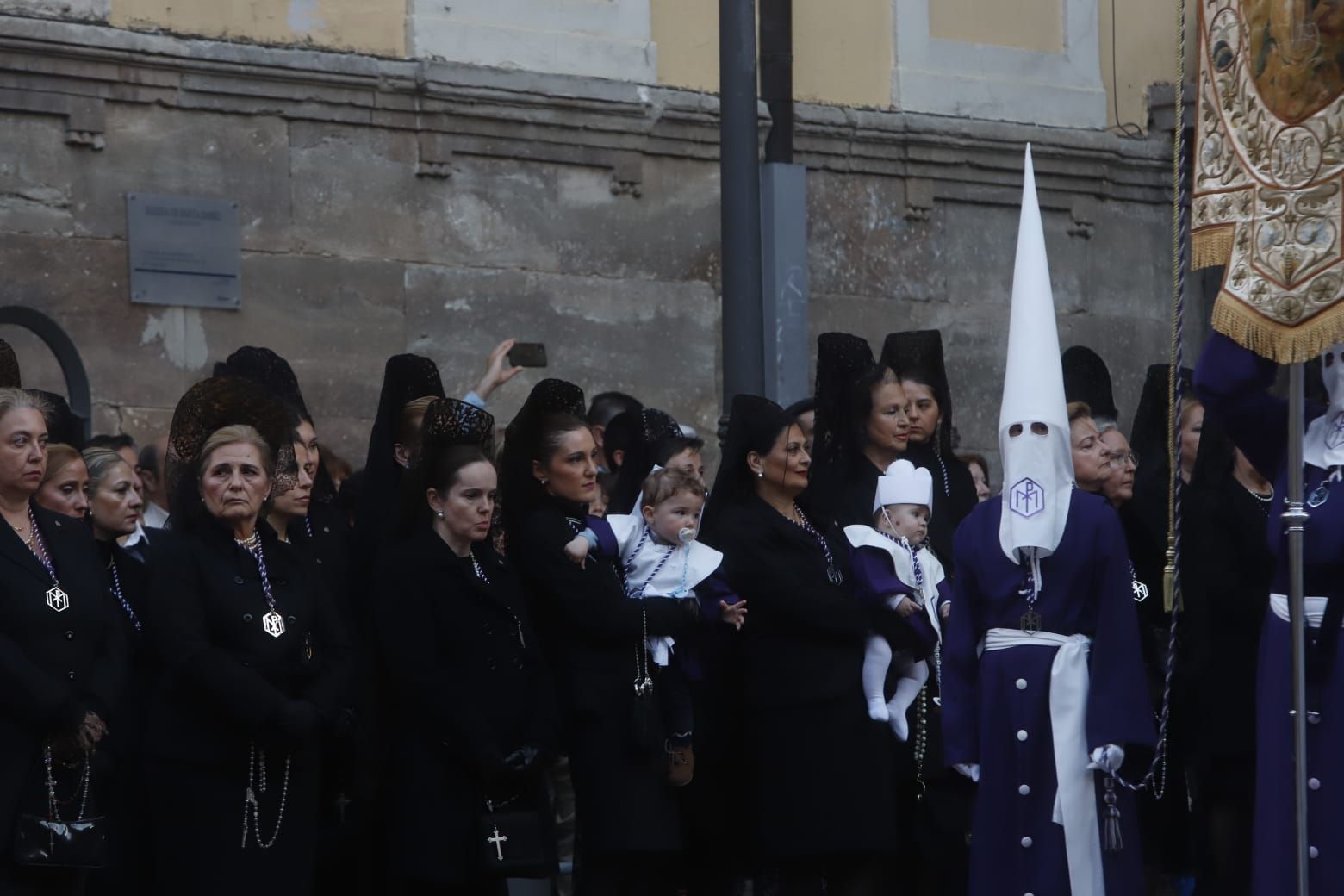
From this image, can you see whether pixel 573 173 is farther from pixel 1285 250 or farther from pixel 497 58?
pixel 1285 250

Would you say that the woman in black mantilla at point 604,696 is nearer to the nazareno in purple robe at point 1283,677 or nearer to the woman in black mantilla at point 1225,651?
the woman in black mantilla at point 1225,651

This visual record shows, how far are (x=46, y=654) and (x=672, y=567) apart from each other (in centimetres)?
223

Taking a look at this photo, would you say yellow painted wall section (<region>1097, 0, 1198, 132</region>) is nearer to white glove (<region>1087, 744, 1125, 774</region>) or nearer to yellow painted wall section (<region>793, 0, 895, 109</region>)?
yellow painted wall section (<region>793, 0, 895, 109</region>)

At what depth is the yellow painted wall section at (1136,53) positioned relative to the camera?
1442 cm

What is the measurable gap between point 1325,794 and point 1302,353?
123 cm

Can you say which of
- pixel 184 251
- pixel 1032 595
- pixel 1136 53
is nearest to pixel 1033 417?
pixel 1032 595

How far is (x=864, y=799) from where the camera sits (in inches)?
346

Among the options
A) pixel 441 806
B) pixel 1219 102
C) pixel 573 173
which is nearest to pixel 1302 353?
pixel 1219 102

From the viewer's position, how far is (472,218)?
1228cm

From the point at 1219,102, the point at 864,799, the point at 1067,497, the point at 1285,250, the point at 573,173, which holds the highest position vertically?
the point at 573,173

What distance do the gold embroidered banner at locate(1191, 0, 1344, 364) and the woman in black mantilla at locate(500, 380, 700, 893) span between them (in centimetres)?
235

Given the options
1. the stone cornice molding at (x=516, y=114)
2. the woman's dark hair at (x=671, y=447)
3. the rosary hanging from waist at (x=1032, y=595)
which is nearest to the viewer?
the rosary hanging from waist at (x=1032, y=595)

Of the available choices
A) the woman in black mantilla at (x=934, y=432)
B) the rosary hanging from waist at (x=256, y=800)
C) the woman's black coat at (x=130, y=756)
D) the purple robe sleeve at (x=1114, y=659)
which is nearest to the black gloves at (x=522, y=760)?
the rosary hanging from waist at (x=256, y=800)

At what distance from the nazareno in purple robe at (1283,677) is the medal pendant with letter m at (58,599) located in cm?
343
